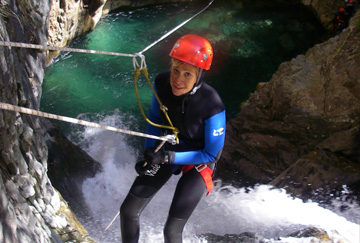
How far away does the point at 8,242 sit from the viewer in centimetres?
151

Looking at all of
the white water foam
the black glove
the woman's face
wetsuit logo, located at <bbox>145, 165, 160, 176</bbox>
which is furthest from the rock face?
the woman's face

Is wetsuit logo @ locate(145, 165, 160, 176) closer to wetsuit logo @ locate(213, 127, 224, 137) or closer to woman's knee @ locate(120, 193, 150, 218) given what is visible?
woman's knee @ locate(120, 193, 150, 218)

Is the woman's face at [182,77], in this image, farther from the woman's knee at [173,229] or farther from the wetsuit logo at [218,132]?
the woman's knee at [173,229]

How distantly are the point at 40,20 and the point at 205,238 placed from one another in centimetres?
292

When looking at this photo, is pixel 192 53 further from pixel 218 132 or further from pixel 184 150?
pixel 184 150

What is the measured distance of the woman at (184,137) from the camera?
2043 millimetres

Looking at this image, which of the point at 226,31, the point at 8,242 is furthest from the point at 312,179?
the point at 226,31

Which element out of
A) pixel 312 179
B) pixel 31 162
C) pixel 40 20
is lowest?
pixel 312 179

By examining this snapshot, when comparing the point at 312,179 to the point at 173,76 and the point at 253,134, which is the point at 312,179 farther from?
the point at 173,76

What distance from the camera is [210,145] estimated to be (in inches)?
84.6

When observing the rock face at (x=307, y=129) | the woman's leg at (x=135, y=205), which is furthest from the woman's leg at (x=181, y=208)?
the rock face at (x=307, y=129)

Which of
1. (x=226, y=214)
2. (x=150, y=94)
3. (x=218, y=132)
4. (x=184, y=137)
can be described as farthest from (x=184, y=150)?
(x=150, y=94)

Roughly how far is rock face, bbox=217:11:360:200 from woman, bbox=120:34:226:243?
208cm

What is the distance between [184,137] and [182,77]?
1.60 feet
